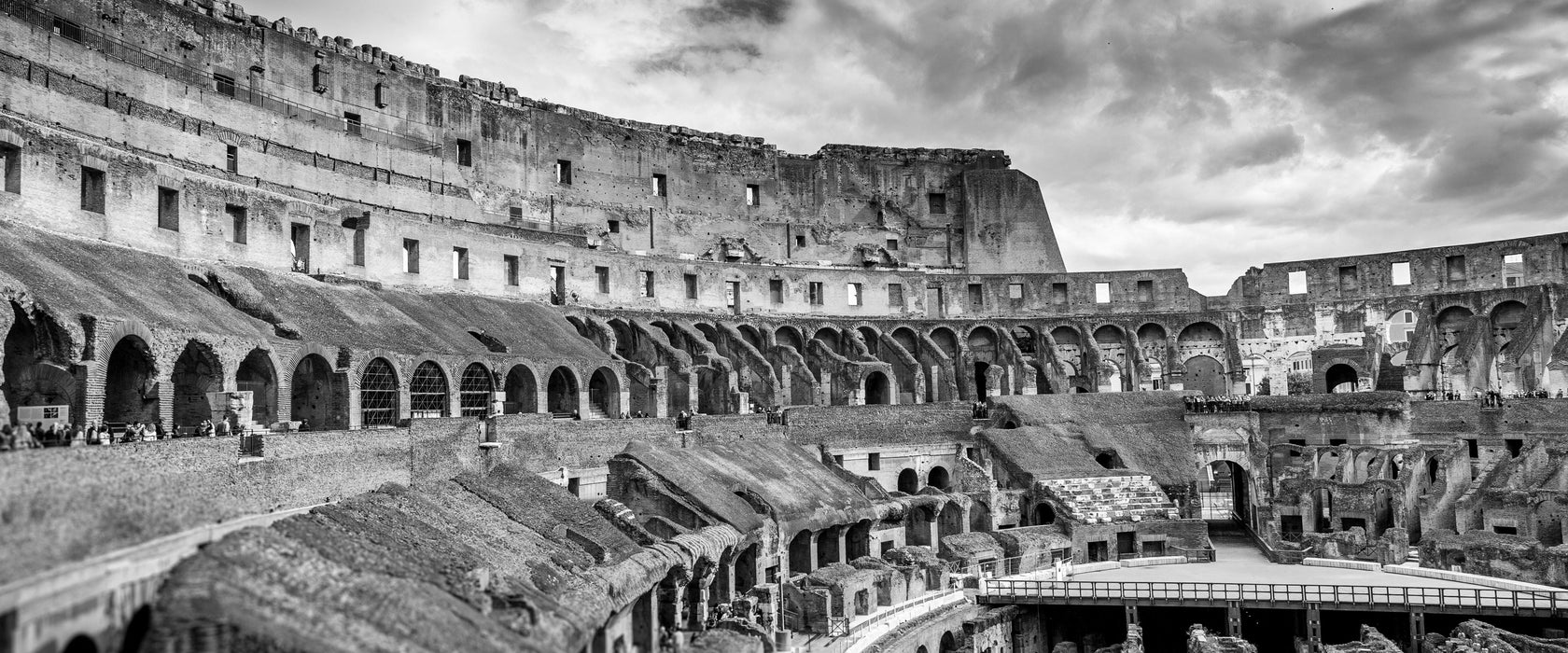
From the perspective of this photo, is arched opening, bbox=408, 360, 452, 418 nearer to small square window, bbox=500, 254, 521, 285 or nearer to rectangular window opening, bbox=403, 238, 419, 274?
rectangular window opening, bbox=403, 238, 419, 274

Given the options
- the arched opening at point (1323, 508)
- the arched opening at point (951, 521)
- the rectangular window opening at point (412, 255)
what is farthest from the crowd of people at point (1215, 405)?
the rectangular window opening at point (412, 255)

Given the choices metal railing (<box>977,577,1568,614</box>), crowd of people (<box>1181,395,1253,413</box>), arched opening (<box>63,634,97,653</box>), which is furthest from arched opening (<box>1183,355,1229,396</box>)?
arched opening (<box>63,634,97,653</box>)

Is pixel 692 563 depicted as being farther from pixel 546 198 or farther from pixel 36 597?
pixel 546 198

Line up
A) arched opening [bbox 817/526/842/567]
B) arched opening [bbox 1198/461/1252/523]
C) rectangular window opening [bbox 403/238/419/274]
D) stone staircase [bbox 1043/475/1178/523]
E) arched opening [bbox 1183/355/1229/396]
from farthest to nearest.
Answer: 1. arched opening [bbox 1183/355/1229/396]
2. arched opening [bbox 1198/461/1252/523]
3. stone staircase [bbox 1043/475/1178/523]
4. rectangular window opening [bbox 403/238/419/274]
5. arched opening [bbox 817/526/842/567]

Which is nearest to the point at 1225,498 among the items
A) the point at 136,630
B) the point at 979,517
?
the point at 979,517

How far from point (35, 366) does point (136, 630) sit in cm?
1267

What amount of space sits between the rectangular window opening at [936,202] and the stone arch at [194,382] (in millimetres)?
48542

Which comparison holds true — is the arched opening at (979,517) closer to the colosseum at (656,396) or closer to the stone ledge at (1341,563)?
the colosseum at (656,396)

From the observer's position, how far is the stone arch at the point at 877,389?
183 feet

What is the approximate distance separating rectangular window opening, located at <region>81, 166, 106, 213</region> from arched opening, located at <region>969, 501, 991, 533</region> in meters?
30.4

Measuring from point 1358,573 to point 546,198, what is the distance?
128ft

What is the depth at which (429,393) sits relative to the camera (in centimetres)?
3562

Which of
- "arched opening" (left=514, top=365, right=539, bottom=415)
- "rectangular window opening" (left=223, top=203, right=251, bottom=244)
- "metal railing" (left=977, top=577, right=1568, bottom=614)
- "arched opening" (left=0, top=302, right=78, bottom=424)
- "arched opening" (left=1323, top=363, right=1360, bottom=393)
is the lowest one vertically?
"metal railing" (left=977, top=577, right=1568, bottom=614)

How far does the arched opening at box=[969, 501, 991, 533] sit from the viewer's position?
145 feet
